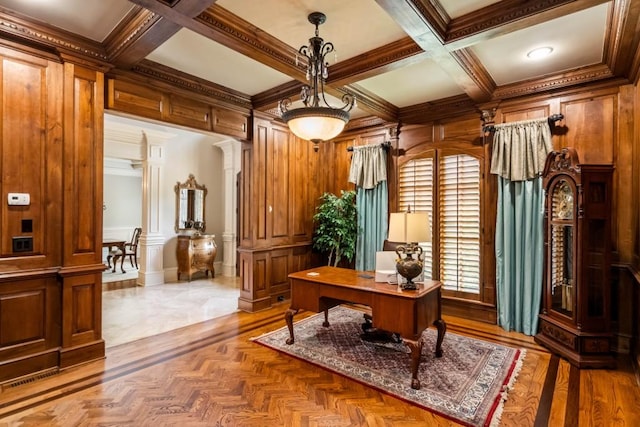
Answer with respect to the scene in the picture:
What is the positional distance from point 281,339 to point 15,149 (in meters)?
2.84

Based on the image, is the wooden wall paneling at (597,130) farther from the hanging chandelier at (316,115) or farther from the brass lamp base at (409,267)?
the hanging chandelier at (316,115)

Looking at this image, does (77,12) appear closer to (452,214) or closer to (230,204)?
(452,214)

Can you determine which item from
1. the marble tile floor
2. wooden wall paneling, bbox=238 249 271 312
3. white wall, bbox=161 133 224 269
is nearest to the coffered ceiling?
wooden wall paneling, bbox=238 249 271 312

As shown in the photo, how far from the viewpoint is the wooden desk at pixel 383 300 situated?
8.32ft

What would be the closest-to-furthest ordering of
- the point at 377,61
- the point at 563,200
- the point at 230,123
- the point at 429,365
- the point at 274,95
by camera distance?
the point at 429,365, the point at 377,61, the point at 563,200, the point at 274,95, the point at 230,123

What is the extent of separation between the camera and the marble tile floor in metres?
3.79

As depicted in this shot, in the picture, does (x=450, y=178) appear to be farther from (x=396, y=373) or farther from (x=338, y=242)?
(x=396, y=373)

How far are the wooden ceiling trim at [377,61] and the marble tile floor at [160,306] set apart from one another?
3295 mm

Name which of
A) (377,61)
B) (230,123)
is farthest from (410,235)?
(230,123)

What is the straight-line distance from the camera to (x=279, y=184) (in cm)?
489

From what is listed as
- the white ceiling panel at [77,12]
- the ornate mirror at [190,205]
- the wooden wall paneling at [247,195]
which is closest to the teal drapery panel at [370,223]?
the wooden wall paneling at [247,195]

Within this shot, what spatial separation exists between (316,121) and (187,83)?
6.50ft

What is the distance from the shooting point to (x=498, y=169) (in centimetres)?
387

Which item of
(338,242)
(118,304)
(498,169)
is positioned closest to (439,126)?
(498,169)
